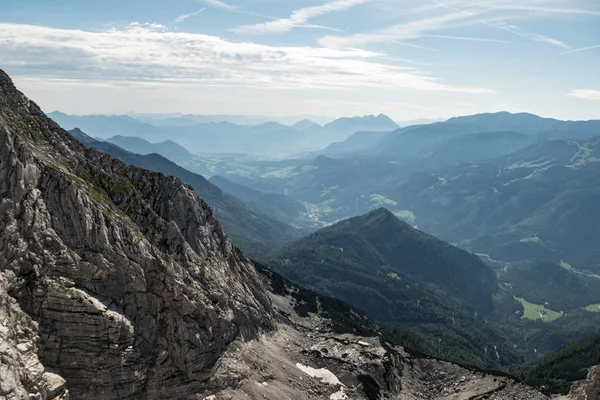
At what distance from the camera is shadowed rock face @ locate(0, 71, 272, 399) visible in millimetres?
70125

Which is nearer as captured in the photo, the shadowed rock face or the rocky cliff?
the shadowed rock face

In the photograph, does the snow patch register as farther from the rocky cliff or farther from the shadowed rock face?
the shadowed rock face

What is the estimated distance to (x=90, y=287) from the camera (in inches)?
3164

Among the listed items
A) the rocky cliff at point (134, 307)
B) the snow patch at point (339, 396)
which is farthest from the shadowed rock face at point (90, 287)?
the snow patch at point (339, 396)

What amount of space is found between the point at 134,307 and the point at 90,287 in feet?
32.1

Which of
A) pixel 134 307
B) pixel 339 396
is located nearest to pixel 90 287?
pixel 134 307

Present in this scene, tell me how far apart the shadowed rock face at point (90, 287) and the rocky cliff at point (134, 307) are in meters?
0.22

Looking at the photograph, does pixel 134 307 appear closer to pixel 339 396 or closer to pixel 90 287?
pixel 90 287

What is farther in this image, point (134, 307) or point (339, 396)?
point (339, 396)

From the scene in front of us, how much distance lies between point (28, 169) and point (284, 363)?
7542 cm

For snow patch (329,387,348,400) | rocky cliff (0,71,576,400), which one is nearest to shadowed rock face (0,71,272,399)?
rocky cliff (0,71,576,400)

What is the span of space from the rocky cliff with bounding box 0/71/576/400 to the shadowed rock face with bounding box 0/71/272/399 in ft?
0.74

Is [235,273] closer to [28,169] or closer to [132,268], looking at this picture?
[132,268]

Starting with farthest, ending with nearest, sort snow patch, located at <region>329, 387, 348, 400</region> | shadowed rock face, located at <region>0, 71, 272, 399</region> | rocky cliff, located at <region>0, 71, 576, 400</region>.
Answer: snow patch, located at <region>329, 387, 348, 400</region>, rocky cliff, located at <region>0, 71, 576, 400</region>, shadowed rock face, located at <region>0, 71, 272, 399</region>
